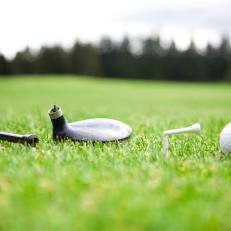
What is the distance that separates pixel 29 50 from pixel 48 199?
211ft

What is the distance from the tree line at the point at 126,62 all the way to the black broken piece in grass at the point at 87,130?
2253 inches

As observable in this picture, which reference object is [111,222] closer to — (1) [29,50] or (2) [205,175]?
(2) [205,175]

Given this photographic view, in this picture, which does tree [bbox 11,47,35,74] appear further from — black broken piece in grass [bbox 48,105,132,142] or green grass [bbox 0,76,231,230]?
green grass [bbox 0,76,231,230]

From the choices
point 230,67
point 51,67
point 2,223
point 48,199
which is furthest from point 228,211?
point 230,67

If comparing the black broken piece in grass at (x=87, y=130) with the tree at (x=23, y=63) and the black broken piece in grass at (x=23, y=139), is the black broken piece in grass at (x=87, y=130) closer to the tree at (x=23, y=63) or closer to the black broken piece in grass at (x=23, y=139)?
the black broken piece in grass at (x=23, y=139)

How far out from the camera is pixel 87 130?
420 centimetres

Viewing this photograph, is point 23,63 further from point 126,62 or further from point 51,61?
point 126,62


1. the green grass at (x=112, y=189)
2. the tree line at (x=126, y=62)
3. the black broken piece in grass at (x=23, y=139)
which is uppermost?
the tree line at (x=126, y=62)

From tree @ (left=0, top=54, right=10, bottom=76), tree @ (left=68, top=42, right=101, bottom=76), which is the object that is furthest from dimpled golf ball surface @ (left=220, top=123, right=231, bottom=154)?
tree @ (left=68, top=42, right=101, bottom=76)

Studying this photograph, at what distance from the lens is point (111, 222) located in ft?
6.04

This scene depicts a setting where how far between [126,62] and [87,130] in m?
60.5

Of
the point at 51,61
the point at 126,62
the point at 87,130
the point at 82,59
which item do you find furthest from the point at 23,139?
the point at 126,62

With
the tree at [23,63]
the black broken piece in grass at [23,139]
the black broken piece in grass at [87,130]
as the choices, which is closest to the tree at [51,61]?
the tree at [23,63]

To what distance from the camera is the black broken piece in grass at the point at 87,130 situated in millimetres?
4117
